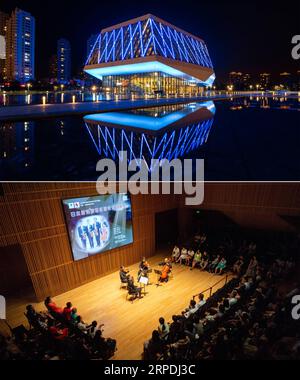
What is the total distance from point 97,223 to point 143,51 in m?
31.0

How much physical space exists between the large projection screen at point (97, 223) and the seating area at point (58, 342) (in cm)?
264

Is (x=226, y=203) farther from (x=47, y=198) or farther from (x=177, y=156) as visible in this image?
(x=47, y=198)

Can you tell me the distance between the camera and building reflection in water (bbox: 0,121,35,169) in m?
6.06

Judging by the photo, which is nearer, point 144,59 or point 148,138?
point 148,138

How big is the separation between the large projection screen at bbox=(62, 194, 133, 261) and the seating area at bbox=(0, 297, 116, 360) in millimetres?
2638

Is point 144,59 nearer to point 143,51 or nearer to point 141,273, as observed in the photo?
point 143,51

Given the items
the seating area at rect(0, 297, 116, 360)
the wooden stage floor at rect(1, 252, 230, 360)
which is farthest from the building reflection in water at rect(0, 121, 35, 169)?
the wooden stage floor at rect(1, 252, 230, 360)

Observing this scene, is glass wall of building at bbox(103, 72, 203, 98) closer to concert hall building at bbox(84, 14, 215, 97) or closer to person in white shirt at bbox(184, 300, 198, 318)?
concert hall building at bbox(84, 14, 215, 97)

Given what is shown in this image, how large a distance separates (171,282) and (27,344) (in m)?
4.33

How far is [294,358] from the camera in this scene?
4332mm

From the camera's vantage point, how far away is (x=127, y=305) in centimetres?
724

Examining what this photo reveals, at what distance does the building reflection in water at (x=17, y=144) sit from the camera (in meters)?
6.06

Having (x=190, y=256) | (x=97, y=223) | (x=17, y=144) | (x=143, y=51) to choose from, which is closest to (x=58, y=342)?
(x=97, y=223)
